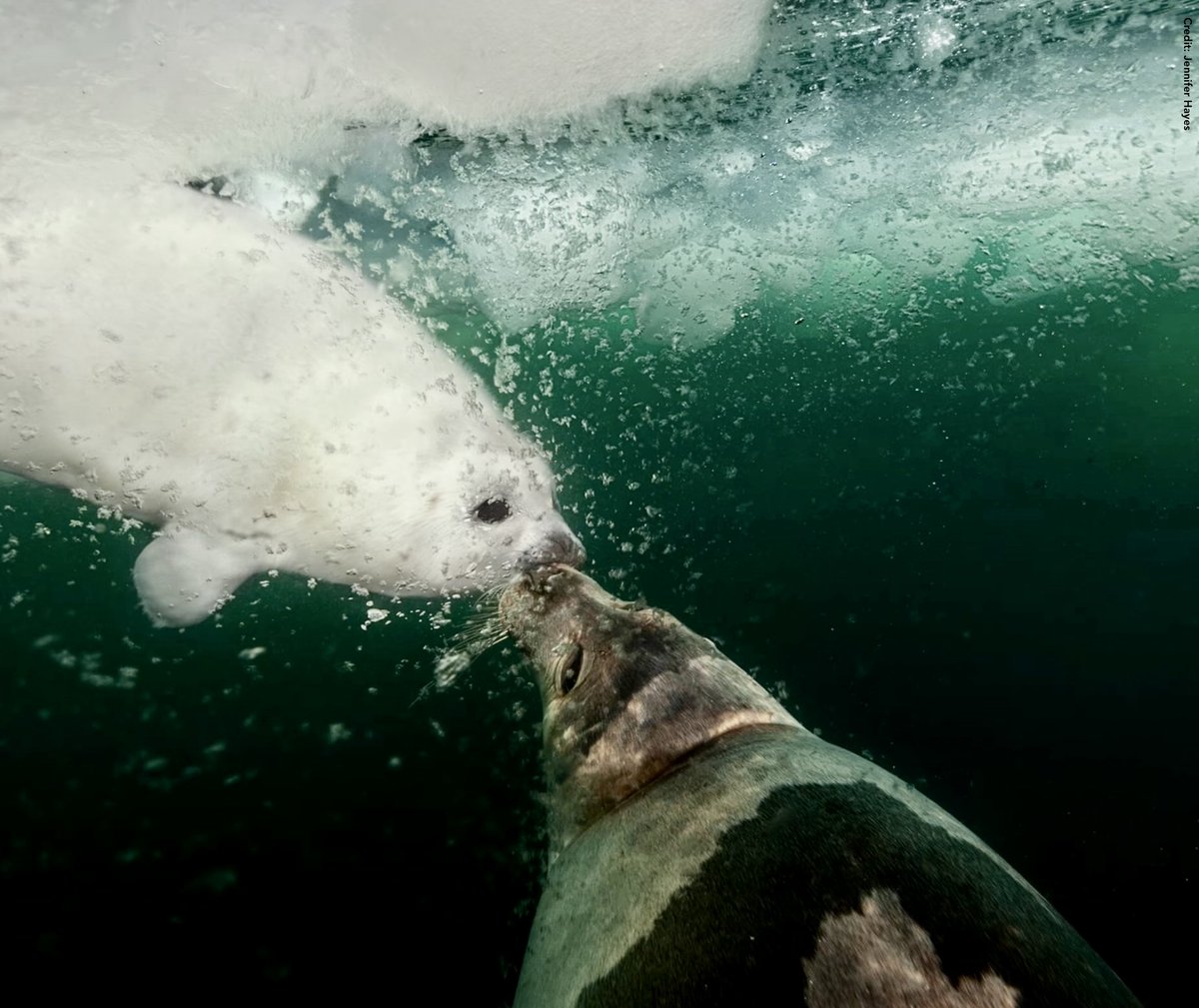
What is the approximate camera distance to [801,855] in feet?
3.57

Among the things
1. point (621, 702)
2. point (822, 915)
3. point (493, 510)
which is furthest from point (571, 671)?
point (822, 915)

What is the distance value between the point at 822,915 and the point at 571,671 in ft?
4.12

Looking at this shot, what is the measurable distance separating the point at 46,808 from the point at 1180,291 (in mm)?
10571

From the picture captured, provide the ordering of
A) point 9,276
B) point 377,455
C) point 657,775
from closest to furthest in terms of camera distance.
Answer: point 657,775
point 9,276
point 377,455

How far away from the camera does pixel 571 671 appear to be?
84.4 inches

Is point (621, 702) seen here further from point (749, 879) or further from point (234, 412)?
point (234, 412)

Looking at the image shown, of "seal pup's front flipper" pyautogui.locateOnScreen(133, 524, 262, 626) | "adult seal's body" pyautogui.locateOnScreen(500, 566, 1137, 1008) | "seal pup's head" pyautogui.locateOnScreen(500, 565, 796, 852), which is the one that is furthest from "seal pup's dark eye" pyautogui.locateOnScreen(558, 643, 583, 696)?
"seal pup's front flipper" pyautogui.locateOnScreen(133, 524, 262, 626)

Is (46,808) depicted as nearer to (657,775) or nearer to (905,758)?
(657,775)

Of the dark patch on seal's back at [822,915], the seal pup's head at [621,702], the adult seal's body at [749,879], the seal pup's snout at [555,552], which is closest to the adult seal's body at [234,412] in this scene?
the seal pup's snout at [555,552]

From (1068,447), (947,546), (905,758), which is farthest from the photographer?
(1068,447)

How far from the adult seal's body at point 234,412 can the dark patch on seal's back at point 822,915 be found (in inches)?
71.3

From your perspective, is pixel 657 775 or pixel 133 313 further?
pixel 133 313

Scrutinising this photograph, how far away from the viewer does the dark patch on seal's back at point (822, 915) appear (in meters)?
0.89

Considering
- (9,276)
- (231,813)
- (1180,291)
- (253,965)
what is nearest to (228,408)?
(9,276)
